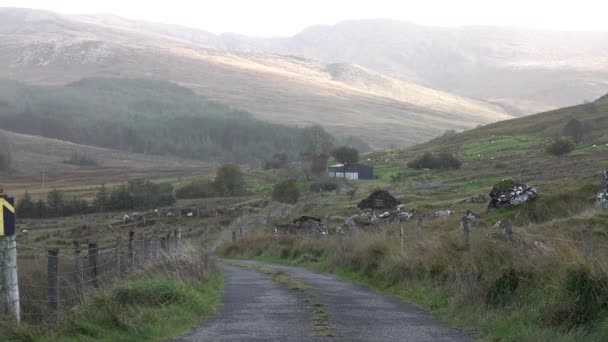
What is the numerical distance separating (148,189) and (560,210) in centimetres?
10162

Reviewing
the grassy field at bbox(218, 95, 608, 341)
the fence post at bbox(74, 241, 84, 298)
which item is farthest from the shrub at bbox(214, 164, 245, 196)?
the fence post at bbox(74, 241, 84, 298)

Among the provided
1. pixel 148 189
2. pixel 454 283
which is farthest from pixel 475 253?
pixel 148 189

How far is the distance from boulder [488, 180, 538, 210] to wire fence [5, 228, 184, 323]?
11.6 m

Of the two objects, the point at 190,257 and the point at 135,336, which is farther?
the point at 190,257

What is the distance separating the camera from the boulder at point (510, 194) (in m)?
29.3

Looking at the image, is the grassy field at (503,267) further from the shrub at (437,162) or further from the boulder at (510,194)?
the shrub at (437,162)

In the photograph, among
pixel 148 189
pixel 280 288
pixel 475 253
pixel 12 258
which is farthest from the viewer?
pixel 148 189

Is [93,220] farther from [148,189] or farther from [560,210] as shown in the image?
[560,210]

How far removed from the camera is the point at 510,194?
30.4 m

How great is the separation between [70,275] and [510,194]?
16732mm

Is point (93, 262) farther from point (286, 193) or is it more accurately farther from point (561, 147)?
point (561, 147)

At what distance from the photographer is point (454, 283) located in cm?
1791

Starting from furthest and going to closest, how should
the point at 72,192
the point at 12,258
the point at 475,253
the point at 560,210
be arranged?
the point at 72,192, the point at 560,210, the point at 475,253, the point at 12,258

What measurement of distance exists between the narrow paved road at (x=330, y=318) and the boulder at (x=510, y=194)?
891cm
